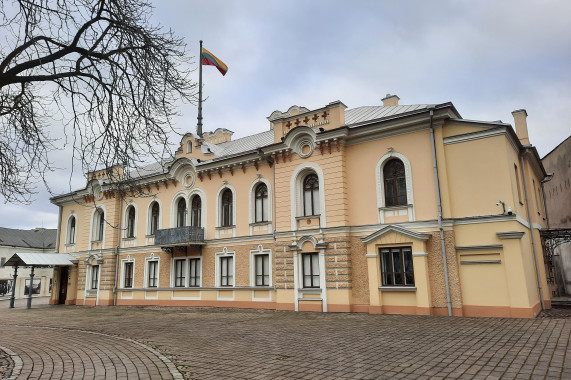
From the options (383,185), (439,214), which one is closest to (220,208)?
(383,185)

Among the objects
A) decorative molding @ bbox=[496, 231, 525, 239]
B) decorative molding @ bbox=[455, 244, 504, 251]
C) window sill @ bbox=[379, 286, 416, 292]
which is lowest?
window sill @ bbox=[379, 286, 416, 292]

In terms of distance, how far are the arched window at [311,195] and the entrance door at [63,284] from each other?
19.9 m

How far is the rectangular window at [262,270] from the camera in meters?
19.5

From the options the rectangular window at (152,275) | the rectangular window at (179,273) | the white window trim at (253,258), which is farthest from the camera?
the rectangular window at (152,275)

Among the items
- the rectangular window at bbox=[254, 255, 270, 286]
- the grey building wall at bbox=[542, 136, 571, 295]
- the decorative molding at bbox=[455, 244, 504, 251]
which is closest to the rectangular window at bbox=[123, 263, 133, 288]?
the rectangular window at bbox=[254, 255, 270, 286]

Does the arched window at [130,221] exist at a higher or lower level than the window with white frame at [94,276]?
higher

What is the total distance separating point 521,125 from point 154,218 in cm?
2069

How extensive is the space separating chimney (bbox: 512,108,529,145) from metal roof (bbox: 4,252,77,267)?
91.7 feet

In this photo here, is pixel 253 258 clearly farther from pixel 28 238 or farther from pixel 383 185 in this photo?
pixel 28 238

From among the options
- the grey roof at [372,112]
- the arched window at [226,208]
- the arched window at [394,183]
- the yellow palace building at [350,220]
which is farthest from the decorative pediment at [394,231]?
the arched window at [226,208]

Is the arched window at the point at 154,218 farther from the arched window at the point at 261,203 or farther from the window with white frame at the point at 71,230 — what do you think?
the window with white frame at the point at 71,230

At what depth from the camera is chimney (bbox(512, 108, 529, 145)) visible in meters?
19.1

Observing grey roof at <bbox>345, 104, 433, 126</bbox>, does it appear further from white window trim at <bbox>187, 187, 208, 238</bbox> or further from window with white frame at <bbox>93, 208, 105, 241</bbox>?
window with white frame at <bbox>93, 208, 105, 241</bbox>

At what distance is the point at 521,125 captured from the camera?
19.4 metres
